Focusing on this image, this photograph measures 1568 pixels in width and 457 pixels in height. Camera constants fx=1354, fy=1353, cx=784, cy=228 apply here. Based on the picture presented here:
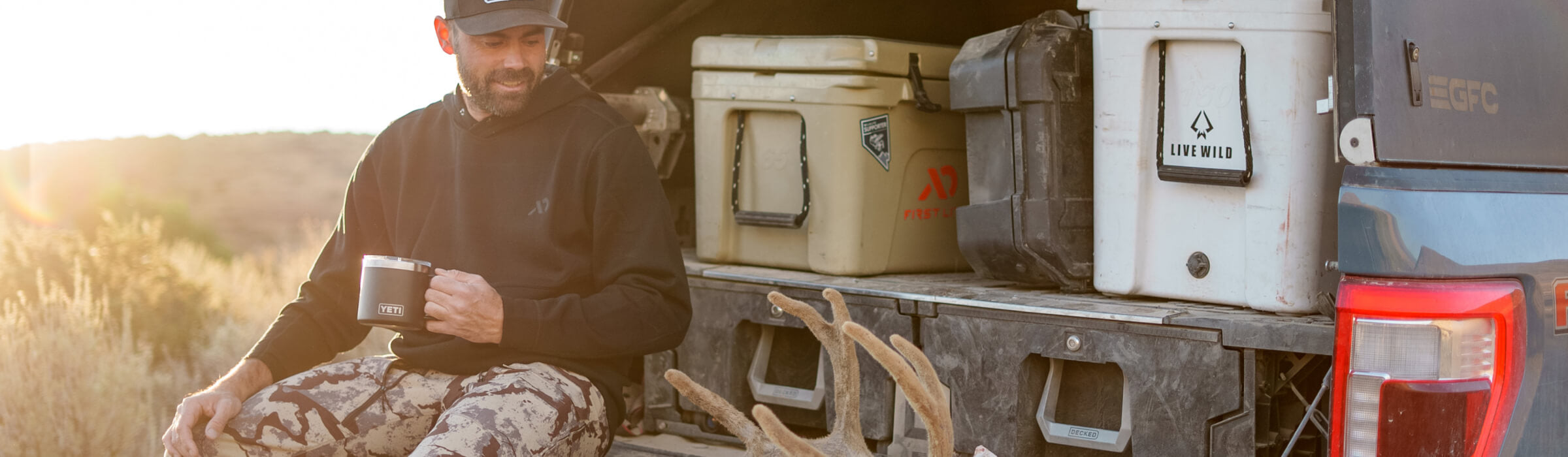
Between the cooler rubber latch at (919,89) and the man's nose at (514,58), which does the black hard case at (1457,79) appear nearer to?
the cooler rubber latch at (919,89)

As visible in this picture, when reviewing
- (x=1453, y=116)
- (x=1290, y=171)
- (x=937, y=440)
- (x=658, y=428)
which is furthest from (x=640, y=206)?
(x=1453, y=116)

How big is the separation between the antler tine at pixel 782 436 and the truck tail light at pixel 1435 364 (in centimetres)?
79

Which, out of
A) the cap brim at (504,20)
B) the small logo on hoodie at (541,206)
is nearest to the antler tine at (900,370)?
the small logo on hoodie at (541,206)

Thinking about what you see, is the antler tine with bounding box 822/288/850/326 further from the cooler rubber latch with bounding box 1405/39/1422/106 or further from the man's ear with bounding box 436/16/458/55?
the man's ear with bounding box 436/16/458/55

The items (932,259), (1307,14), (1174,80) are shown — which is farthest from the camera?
(932,259)

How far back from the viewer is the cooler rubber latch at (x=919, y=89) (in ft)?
10.7

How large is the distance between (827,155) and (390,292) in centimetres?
119

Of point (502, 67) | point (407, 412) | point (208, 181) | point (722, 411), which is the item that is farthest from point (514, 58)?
point (208, 181)

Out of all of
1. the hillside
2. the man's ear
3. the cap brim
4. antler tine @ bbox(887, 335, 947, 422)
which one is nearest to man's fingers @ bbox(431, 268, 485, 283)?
the cap brim

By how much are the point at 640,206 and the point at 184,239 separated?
18.4 feet

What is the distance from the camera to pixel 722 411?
7.84ft

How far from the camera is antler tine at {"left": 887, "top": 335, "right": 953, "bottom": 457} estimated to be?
202cm

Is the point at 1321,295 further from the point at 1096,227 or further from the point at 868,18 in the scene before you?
the point at 868,18

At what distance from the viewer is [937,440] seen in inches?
79.9
